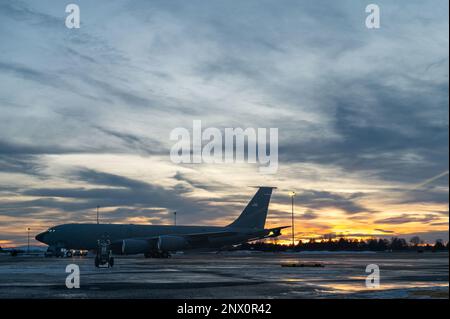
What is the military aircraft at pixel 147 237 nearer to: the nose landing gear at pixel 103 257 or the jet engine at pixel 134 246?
the jet engine at pixel 134 246

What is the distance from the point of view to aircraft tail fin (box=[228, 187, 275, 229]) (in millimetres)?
86938

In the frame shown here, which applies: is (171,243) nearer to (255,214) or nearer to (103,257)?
(255,214)

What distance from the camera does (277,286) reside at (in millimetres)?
23266

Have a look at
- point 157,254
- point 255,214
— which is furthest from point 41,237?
point 255,214

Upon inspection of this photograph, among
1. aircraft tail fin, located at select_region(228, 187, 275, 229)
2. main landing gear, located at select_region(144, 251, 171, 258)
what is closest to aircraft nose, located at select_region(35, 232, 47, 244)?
main landing gear, located at select_region(144, 251, 171, 258)

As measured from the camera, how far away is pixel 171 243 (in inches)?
2808

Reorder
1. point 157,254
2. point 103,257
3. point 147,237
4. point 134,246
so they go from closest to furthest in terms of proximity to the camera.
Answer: point 103,257 < point 134,246 < point 157,254 < point 147,237

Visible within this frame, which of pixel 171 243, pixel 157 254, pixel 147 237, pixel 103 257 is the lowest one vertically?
pixel 157 254

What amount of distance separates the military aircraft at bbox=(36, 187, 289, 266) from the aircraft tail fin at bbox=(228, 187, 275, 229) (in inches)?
97.6

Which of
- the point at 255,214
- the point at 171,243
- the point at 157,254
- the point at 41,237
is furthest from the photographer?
the point at 255,214

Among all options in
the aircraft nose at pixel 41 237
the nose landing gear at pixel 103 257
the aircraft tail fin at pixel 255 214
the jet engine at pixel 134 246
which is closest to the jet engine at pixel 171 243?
the jet engine at pixel 134 246

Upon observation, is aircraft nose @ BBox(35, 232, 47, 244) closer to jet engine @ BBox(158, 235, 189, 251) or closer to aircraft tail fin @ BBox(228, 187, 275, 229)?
jet engine @ BBox(158, 235, 189, 251)

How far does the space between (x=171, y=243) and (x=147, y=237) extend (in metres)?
5.16
